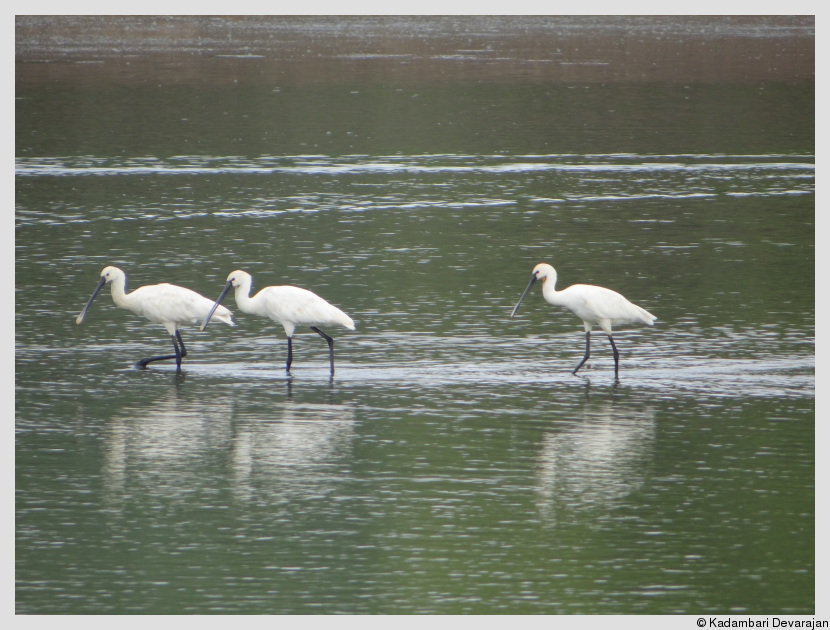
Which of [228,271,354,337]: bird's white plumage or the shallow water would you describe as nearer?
the shallow water

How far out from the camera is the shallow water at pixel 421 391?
38.3ft

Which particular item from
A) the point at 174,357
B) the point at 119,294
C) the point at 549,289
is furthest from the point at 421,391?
the point at 119,294

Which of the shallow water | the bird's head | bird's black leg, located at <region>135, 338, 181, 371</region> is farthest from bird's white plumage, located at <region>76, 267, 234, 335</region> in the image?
the shallow water

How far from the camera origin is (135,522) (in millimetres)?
12602

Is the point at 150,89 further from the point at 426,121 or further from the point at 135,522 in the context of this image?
the point at 135,522

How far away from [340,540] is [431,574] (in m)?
0.98

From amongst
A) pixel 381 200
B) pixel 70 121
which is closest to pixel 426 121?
pixel 70 121

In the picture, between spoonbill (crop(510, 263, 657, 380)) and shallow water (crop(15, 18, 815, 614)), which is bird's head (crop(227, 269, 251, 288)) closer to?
shallow water (crop(15, 18, 815, 614))

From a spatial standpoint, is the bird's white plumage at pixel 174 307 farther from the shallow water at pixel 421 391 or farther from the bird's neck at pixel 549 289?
the bird's neck at pixel 549 289

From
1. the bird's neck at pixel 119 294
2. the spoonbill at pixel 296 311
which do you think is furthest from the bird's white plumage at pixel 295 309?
the bird's neck at pixel 119 294

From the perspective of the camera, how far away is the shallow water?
459 inches

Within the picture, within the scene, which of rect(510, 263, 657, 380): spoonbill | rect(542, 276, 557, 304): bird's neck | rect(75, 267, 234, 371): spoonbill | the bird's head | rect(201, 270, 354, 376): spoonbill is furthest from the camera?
the bird's head

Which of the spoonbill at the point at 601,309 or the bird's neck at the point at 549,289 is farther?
the bird's neck at the point at 549,289

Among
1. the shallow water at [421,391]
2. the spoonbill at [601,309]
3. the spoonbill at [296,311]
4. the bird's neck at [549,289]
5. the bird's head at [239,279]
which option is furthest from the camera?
the bird's head at [239,279]
